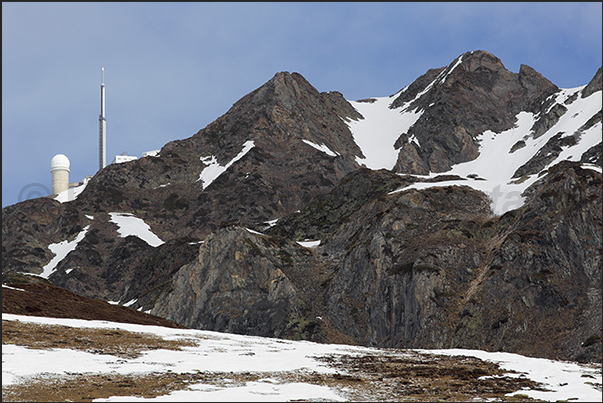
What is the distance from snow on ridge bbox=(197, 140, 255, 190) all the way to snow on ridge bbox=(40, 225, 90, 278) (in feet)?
121

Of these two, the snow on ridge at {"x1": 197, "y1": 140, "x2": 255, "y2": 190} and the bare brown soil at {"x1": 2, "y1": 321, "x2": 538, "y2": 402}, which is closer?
the bare brown soil at {"x1": 2, "y1": 321, "x2": 538, "y2": 402}

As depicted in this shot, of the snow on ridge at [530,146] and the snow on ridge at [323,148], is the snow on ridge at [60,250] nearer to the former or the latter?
the snow on ridge at [323,148]

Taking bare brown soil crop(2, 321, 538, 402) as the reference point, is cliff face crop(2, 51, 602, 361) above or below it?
above

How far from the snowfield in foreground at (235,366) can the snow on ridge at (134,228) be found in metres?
122

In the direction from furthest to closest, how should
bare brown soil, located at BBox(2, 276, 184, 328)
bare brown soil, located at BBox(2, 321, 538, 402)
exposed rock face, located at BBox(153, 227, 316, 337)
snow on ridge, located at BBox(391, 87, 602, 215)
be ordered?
snow on ridge, located at BBox(391, 87, 602, 215), exposed rock face, located at BBox(153, 227, 316, 337), bare brown soil, located at BBox(2, 276, 184, 328), bare brown soil, located at BBox(2, 321, 538, 402)

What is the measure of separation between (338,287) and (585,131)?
107035 mm

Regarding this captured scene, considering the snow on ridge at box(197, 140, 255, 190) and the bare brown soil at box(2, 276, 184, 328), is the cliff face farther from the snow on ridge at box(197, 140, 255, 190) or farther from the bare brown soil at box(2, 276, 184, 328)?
the bare brown soil at box(2, 276, 184, 328)

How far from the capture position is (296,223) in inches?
4786

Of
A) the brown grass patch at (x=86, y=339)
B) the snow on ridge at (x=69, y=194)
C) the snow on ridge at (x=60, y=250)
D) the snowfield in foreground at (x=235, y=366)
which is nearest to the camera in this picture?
the snowfield in foreground at (x=235, y=366)

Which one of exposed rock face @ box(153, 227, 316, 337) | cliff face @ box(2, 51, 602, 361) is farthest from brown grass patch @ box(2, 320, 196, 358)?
exposed rock face @ box(153, 227, 316, 337)

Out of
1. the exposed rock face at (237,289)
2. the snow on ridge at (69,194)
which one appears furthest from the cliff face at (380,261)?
the snow on ridge at (69,194)

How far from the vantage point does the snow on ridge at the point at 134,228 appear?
156000mm

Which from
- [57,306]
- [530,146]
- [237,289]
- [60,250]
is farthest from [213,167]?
[57,306]

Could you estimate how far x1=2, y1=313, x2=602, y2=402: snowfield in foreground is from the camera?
20.2m
